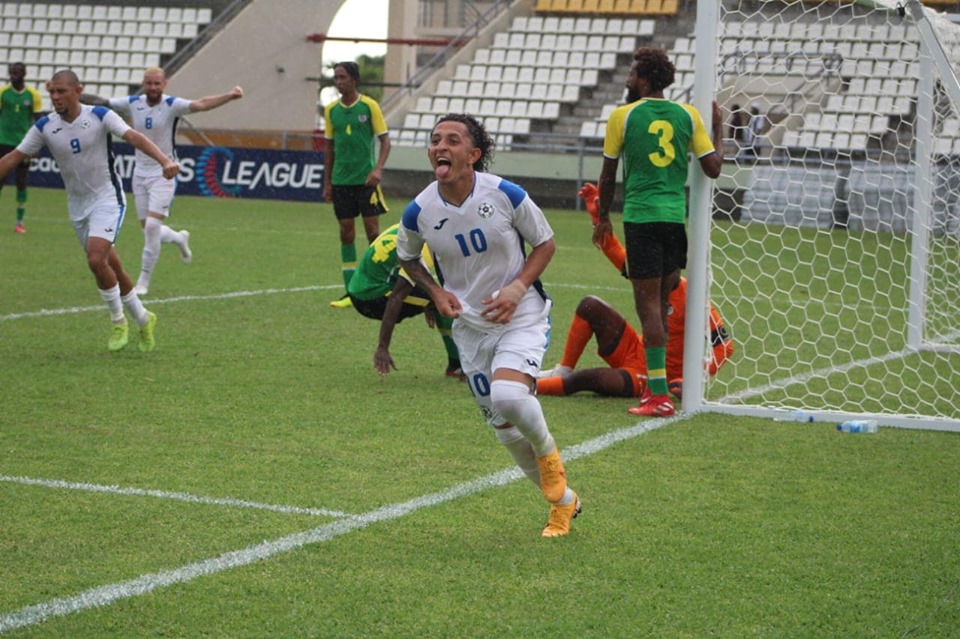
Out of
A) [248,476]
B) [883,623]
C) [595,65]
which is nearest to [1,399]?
[248,476]

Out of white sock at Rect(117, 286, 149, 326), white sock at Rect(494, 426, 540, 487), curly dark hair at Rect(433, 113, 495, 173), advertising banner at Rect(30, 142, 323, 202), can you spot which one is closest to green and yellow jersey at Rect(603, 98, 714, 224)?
curly dark hair at Rect(433, 113, 495, 173)

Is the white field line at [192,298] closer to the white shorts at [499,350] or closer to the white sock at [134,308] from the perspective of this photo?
the white sock at [134,308]

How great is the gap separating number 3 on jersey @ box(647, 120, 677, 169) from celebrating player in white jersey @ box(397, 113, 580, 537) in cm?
242

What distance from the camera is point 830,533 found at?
512 cm

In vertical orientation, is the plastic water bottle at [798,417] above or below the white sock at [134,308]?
below

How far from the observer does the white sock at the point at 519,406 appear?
15.7 ft

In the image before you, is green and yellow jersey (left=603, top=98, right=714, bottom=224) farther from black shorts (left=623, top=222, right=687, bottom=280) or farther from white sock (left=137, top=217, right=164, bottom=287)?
white sock (left=137, top=217, right=164, bottom=287)

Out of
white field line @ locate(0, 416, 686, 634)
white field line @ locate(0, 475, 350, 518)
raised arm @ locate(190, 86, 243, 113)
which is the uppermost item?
raised arm @ locate(190, 86, 243, 113)

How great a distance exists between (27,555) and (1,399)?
3.01 metres

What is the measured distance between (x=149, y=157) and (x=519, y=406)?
27.4 ft

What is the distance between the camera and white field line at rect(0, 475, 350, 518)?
205 inches

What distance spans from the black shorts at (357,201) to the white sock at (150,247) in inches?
66.0

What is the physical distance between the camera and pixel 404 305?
856 cm

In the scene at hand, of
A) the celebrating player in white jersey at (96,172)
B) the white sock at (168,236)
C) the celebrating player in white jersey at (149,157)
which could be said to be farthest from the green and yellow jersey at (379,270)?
the white sock at (168,236)
